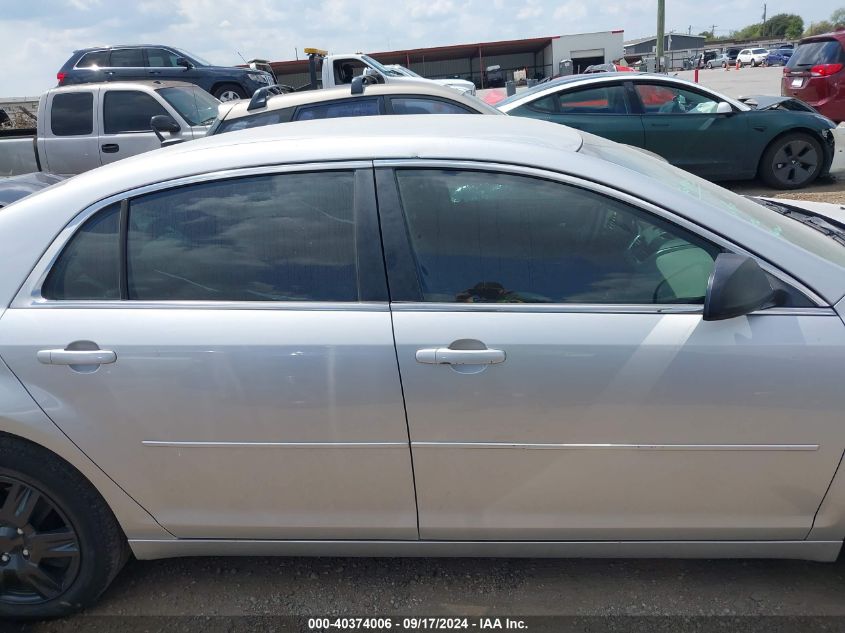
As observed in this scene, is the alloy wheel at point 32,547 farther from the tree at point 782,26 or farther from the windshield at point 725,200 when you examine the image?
the tree at point 782,26

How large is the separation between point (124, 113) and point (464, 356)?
29.5ft

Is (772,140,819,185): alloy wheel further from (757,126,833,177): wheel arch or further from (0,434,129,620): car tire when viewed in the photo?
(0,434,129,620): car tire

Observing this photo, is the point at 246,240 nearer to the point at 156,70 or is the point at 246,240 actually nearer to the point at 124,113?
the point at 124,113

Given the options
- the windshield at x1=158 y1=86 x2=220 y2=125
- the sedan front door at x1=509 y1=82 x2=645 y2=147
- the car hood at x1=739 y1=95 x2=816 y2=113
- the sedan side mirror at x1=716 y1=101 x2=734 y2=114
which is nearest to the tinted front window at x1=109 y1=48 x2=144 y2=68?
the windshield at x1=158 y1=86 x2=220 y2=125

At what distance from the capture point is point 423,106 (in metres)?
6.66

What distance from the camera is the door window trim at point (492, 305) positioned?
214cm

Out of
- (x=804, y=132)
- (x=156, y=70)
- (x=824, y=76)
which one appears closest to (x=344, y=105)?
(x=804, y=132)

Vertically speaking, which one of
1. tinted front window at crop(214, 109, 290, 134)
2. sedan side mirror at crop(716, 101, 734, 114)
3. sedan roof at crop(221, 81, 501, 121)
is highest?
sedan roof at crop(221, 81, 501, 121)

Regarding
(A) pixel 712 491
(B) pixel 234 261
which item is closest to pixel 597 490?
(A) pixel 712 491

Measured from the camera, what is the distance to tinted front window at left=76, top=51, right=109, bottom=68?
15.5 m

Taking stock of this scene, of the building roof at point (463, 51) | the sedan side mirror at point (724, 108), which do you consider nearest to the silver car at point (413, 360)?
the sedan side mirror at point (724, 108)

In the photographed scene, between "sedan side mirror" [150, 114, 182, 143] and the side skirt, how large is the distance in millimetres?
6972

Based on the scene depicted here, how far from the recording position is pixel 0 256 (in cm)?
233

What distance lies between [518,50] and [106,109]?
1685 inches
